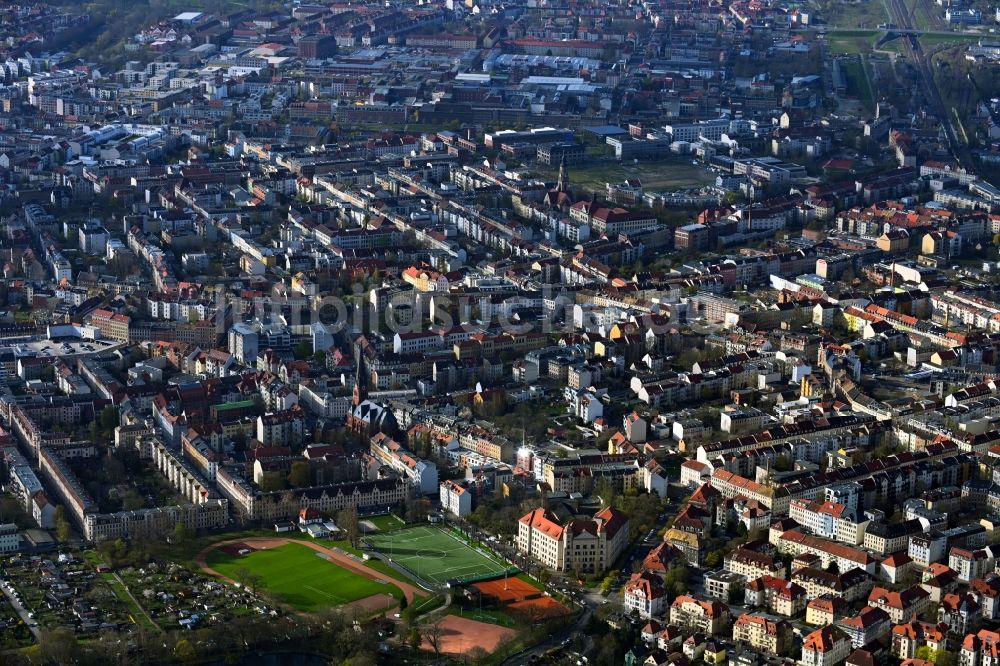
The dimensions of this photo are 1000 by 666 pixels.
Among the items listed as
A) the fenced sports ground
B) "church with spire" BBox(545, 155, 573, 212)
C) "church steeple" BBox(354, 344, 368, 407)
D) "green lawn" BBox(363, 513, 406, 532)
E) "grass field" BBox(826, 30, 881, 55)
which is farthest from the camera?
"grass field" BBox(826, 30, 881, 55)

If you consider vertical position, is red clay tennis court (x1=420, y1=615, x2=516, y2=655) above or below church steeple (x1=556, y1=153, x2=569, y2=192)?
above

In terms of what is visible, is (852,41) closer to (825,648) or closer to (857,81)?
(857,81)

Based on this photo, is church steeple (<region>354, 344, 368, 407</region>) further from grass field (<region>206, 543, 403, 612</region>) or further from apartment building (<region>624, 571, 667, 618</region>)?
apartment building (<region>624, 571, 667, 618</region>)

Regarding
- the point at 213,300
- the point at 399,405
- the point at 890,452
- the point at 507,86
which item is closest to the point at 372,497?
the point at 399,405

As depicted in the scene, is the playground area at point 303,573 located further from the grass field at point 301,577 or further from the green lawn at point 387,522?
the green lawn at point 387,522

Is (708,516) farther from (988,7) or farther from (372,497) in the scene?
(988,7)

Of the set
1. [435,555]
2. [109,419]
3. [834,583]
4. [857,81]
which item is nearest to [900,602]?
[834,583]

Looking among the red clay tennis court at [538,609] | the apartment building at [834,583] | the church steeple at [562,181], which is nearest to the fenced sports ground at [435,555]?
the red clay tennis court at [538,609]

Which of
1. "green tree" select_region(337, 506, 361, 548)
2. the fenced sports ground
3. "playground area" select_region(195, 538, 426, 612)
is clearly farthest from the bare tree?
"green tree" select_region(337, 506, 361, 548)
